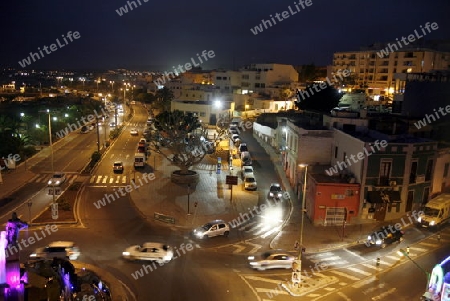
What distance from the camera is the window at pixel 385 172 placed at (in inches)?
1138

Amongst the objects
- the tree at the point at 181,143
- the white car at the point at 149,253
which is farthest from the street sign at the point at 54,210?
the tree at the point at 181,143

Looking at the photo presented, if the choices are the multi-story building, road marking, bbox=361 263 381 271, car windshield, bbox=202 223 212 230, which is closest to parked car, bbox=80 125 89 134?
car windshield, bbox=202 223 212 230

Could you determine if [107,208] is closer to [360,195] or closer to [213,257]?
[213,257]

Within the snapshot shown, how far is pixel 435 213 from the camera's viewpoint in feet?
94.9

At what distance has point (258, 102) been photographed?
82250 mm

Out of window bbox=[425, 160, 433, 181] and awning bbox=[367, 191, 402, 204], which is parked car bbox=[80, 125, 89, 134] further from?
window bbox=[425, 160, 433, 181]

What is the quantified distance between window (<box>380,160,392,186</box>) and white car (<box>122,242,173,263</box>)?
16261 mm

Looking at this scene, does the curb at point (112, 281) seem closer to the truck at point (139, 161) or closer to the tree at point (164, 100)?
the truck at point (139, 161)

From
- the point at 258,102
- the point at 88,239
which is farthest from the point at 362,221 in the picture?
the point at 258,102

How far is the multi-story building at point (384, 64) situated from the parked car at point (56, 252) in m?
79.6

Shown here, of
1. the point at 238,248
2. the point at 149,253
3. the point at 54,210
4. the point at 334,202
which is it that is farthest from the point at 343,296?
the point at 54,210

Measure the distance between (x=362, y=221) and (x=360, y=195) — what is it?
2.02 meters

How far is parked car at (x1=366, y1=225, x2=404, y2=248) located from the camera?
2544 cm

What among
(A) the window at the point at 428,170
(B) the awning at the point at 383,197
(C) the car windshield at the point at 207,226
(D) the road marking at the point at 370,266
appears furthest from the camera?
(A) the window at the point at 428,170
